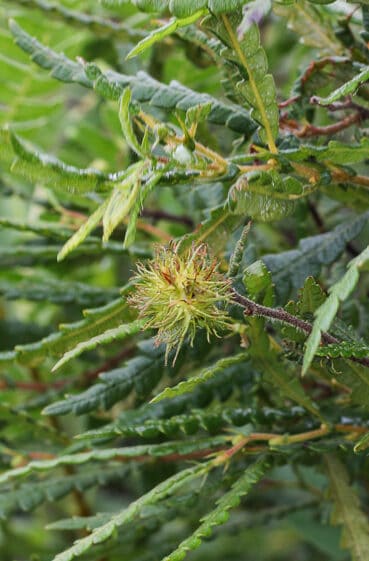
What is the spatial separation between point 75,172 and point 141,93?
0.20m

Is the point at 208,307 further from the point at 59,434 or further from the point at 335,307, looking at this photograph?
Answer: the point at 59,434

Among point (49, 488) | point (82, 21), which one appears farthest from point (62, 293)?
point (82, 21)

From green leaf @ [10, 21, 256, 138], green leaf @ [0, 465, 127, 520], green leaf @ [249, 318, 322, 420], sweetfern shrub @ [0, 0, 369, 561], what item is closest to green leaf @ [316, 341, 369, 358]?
sweetfern shrub @ [0, 0, 369, 561]

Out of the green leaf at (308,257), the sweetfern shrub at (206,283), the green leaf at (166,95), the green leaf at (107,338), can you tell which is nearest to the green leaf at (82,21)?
the sweetfern shrub at (206,283)

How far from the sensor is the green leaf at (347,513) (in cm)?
75

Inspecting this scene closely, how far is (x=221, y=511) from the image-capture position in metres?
0.64

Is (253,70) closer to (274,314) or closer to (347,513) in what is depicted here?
(274,314)

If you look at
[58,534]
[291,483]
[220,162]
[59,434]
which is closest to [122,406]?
[59,434]

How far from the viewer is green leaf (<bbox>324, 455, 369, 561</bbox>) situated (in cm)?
75

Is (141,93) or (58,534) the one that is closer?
(141,93)

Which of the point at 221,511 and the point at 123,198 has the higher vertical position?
the point at 123,198

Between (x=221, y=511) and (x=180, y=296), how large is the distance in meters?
0.20

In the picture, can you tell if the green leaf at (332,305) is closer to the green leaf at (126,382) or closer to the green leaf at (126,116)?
the green leaf at (126,116)

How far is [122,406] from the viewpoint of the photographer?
114 cm
